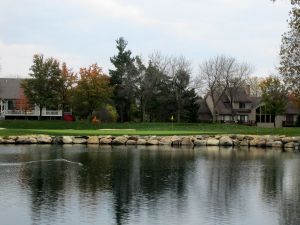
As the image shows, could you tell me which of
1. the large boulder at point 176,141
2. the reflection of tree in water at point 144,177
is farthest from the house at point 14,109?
the reflection of tree in water at point 144,177

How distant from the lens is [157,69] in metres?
86.8

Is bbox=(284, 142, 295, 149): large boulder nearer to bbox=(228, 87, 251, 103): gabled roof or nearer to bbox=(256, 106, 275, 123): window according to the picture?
bbox=(256, 106, 275, 123): window

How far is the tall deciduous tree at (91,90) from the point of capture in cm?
7231

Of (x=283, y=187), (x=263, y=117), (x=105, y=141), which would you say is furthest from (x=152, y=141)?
(x=263, y=117)

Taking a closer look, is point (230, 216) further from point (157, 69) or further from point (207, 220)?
point (157, 69)

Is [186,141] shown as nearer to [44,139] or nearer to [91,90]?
[44,139]

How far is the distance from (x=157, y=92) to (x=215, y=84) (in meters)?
13.1

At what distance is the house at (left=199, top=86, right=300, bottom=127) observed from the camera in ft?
315

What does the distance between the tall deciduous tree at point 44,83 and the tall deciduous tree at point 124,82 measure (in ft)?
39.2

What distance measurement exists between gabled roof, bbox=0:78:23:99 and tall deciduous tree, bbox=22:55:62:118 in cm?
1387

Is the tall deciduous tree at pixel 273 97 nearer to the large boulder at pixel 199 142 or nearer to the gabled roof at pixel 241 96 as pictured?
the gabled roof at pixel 241 96

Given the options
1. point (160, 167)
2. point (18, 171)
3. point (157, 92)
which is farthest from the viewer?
point (157, 92)

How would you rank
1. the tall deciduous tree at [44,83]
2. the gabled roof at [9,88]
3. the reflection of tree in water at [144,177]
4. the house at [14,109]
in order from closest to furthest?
the reflection of tree in water at [144,177], the tall deciduous tree at [44,83], the house at [14,109], the gabled roof at [9,88]

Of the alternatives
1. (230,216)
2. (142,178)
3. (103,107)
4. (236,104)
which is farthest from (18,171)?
(236,104)
